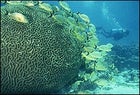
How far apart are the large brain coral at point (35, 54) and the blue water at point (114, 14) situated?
82.7ft

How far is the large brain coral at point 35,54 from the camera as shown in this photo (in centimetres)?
476

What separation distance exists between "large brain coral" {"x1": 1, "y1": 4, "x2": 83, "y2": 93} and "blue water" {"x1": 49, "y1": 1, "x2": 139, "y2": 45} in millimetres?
25199

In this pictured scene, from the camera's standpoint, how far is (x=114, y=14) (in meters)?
50.7

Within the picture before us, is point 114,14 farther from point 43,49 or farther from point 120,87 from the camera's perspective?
point 43,49

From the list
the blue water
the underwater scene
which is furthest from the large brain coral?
the blue water

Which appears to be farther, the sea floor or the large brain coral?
the sea floor

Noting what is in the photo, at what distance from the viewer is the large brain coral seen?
4758 millimetres

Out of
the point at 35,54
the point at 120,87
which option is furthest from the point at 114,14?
the point at 35,54

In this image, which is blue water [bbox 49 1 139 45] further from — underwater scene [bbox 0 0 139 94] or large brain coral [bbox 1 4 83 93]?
large brain coral [bbox 1 4 83 93]

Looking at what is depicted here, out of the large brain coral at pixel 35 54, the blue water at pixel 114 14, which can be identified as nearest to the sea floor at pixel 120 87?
the large brain coral at pixel 35 54

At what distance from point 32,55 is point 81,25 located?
1.71 metres

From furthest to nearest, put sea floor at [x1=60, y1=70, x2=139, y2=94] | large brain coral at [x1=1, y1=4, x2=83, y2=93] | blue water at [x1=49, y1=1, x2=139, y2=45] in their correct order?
blue water at [x1=49, y1=1, x2=139, y2=45], sea floor at [x1=60, y1=70, x2=139, y2=94], large brain coral at [x1=1, y1=4, x2=83, y2=93]

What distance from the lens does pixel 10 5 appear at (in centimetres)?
554

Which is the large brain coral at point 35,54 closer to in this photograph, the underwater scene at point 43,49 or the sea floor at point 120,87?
the underwater scene at point 43,49
